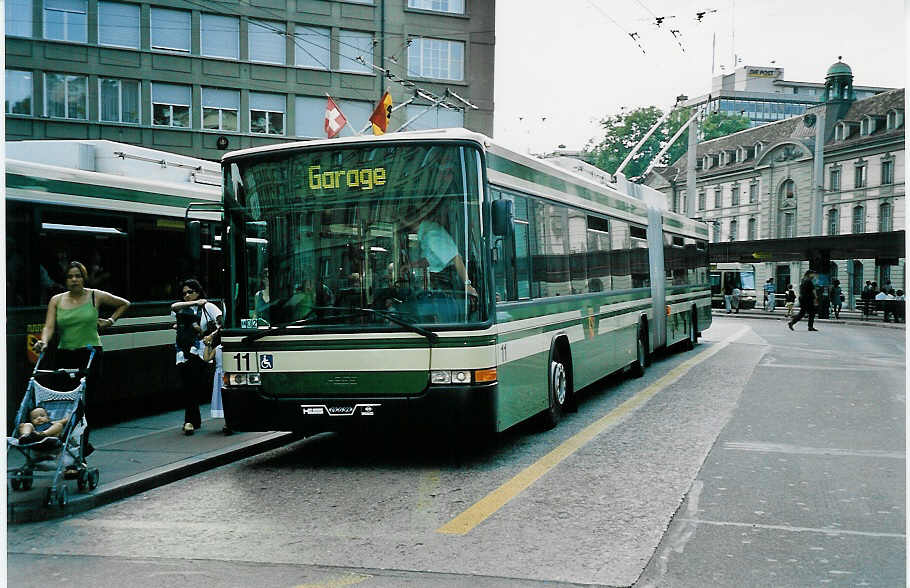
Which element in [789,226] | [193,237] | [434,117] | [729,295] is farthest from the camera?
[729,295]

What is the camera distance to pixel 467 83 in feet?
124

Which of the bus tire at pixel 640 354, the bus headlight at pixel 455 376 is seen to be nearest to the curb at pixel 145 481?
the bus headlight at pixel 455 376

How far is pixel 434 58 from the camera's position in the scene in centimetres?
3612

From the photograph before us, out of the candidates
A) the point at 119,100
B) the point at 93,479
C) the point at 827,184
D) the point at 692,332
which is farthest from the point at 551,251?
the point at 119,100

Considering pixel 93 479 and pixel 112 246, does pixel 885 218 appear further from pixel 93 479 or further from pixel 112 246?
pixel 93 479

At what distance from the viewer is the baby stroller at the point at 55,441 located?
273 inches

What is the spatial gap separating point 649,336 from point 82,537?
37.6 feet

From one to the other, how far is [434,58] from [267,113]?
269 inches

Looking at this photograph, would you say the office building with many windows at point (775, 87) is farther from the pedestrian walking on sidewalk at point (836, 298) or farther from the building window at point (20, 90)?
the building window at point (20, 90)

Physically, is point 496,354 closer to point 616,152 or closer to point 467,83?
point 467,83

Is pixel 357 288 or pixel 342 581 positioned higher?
pixel 357 288

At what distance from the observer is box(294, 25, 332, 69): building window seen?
35.6 m

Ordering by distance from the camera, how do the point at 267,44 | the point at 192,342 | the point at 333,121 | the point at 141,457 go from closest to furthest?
the point at 141,457, the point at 192,342, the point at 333,121, the point at 267,44

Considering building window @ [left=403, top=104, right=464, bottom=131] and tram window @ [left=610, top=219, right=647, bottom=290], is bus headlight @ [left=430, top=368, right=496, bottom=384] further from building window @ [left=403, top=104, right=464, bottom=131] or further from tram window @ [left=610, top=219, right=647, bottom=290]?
building window @ [left=403, top=104, right=464, bottom=131]
